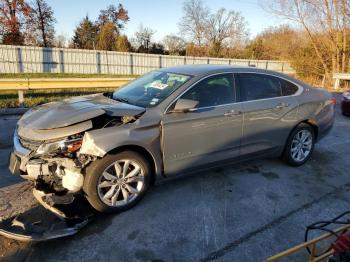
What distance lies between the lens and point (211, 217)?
10.6 ft

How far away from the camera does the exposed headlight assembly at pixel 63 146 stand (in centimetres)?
302

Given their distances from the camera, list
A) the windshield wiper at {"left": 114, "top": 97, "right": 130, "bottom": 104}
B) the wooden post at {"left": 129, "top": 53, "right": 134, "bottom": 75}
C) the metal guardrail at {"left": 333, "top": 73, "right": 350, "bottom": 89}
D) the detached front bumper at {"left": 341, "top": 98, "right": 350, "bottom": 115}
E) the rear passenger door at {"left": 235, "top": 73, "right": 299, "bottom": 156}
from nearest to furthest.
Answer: the windshield wiper at {"left": 114, "top": 97, "right": 130, "bottom": 104} → the rear passenger door at {"left": 235, "top": 73, "right": 299, "bottom": 156} → the detached front bumper at {"left": 341, "top": 98, "right": 350, "bottom": 115} → the metal guardrail at {"left": 333, "top": 73, "right": 350, "bottom": 89} → the wooden post at {"left": 129, "top": 53, "right": 134, "bottom": 75}

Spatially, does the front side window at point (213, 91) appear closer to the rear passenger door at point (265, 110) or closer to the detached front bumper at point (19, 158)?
the rear passenger door at point (265, 110)

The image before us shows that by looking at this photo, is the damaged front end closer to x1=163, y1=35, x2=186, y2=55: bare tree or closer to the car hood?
the car hood

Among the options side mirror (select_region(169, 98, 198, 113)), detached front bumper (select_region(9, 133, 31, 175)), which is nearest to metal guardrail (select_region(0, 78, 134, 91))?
detached front bumper (select_region(9, 133, 31, 175))

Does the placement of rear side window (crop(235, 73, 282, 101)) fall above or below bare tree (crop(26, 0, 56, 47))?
below

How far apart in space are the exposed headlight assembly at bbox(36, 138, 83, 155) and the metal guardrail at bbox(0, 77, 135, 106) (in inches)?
220

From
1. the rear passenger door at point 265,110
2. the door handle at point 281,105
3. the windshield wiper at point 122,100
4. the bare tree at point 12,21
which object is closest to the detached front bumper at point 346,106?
the rear passenger door at point 265,110

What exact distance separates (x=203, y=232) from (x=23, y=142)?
2.23 m

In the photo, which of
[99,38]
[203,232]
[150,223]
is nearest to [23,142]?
[150,223]

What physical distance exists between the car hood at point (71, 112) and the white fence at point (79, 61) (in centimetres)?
1770

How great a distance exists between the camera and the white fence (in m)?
19.9

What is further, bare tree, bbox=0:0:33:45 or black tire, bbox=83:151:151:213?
bare tree, bbox=0:0:33:45

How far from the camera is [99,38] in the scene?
38281 millimetres
